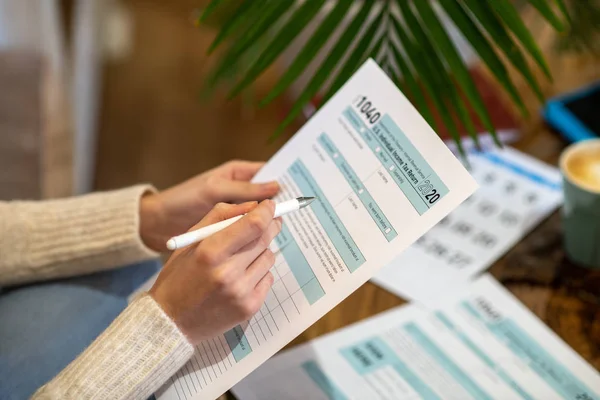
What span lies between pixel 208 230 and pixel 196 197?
15cm

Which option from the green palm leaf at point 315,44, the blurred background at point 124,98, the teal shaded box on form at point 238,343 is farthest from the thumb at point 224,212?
the blurred background at point 124,98

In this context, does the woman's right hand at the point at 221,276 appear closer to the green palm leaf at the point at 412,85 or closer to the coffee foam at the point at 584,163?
the green palm leaf at the point at 412,85

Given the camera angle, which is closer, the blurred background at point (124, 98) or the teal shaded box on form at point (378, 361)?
the teal shaded box on form at point (378, 361)

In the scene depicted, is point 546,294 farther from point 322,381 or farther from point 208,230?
point 208,230

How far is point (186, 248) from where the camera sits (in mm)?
579

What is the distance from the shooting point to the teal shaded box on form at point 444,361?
2.20 feet

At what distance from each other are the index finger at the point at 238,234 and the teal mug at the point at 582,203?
41 cm

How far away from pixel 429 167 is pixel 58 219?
43 centimetres

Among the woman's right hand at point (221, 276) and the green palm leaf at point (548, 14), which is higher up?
the green palm leaf at point (548, 14)

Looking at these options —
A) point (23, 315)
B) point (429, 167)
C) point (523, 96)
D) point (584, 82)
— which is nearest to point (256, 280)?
point (429, 167)

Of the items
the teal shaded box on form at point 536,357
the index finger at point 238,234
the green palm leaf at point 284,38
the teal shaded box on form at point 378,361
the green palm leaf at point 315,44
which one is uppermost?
the green palm leaf at point 284,38

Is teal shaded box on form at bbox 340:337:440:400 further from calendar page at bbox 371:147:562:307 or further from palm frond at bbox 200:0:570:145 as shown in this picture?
palm frond at bbox 200:0:570:145

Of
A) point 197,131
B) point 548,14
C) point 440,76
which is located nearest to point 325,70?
point 440,76

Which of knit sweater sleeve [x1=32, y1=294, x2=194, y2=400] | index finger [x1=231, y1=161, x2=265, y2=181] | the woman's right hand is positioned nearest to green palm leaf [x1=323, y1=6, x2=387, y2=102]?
index finger [x1=231, y1=161, x2=265, y2=181]
